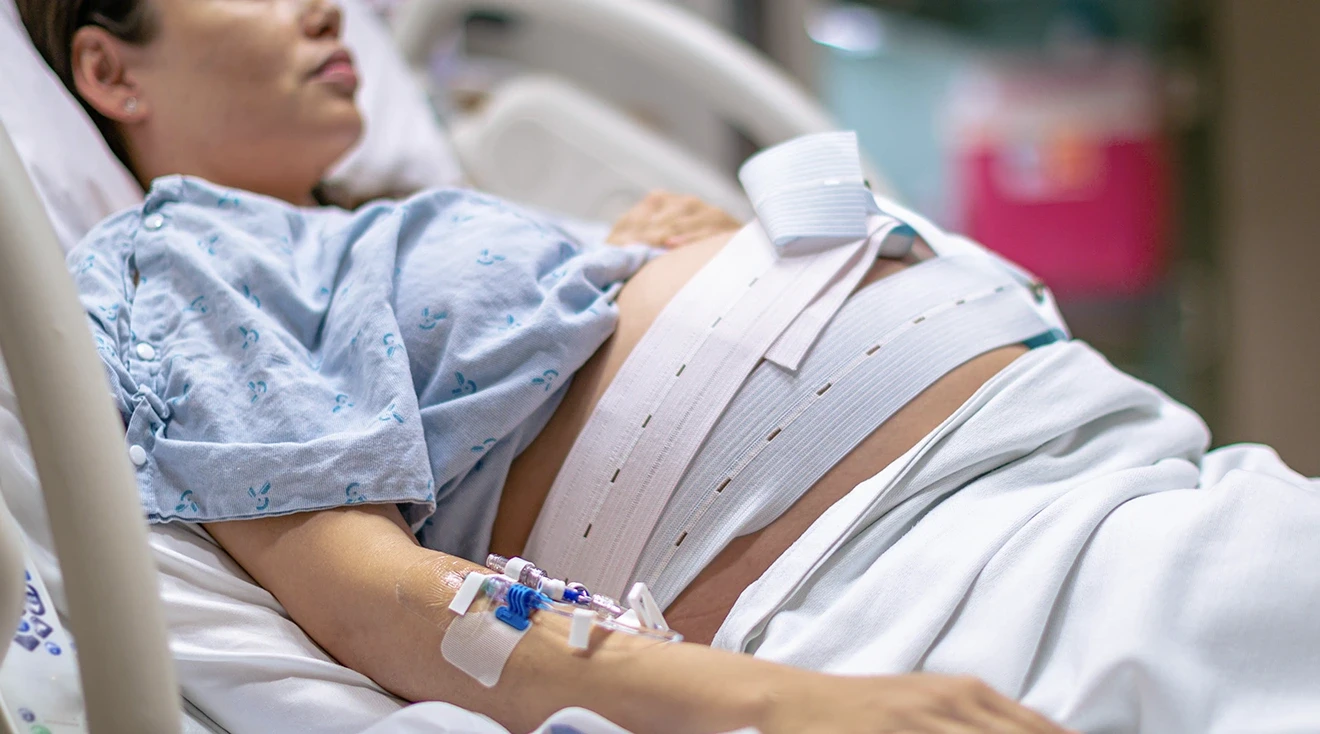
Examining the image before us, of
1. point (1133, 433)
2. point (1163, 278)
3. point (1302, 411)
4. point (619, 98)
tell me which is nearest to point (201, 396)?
point (1133, 433)

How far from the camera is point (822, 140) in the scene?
1.00 m

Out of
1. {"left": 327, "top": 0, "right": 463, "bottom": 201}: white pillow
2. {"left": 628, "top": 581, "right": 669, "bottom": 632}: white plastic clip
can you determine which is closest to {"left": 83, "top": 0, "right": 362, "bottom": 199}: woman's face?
{"left": 327, "top": 0, "right": 463, "bottom": 201}: white pillow

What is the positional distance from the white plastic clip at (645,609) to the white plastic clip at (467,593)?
0.10 meters

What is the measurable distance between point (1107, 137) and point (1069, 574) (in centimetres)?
324

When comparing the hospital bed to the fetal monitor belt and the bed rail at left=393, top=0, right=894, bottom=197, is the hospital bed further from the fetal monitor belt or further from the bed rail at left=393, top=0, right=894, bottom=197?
the fetal monitor belt

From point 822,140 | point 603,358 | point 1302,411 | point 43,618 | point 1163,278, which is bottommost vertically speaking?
point 1302,411

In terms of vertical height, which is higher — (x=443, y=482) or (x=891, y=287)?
(x=891, y=287)

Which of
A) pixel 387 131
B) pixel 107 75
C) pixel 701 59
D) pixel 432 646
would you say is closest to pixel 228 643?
pixel 432 646

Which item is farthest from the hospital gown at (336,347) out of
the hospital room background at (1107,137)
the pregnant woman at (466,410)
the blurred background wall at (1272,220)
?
the blurred background wall at (1272,220)

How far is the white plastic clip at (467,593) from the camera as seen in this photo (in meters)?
0.68

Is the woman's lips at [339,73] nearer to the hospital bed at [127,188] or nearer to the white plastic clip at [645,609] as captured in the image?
the hospital bed at [127,188]

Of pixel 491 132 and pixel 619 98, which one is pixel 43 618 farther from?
pixel 619 98

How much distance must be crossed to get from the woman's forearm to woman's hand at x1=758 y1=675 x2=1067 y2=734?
0.07 ft

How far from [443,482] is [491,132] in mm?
1059
